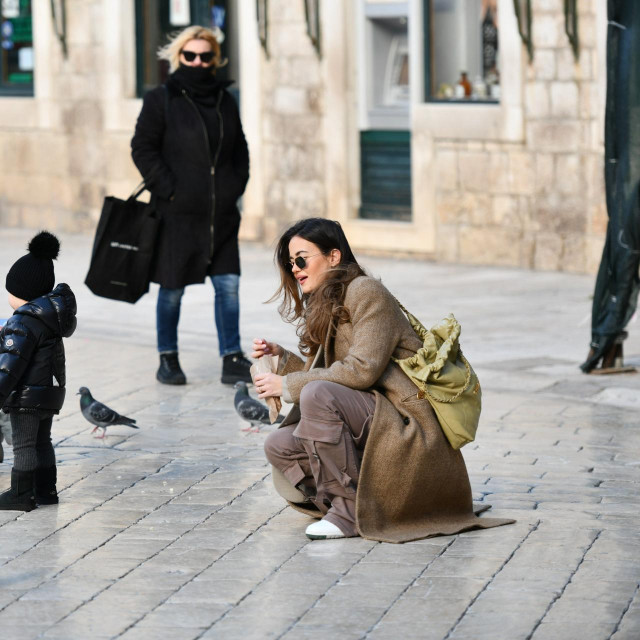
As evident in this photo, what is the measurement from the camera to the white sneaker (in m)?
5.71

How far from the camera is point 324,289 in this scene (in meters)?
5.77

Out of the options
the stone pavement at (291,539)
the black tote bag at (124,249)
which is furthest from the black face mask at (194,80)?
the stone pavement at (291,539)

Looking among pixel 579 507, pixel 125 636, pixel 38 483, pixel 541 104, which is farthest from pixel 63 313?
pixel 541 104

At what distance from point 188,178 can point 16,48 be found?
10.4 m

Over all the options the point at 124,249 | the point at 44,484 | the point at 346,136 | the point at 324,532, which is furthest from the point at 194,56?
the point at 346,136

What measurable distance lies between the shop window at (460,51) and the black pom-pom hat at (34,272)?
340 inches

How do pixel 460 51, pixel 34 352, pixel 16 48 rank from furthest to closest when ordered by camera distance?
pixel 16 48 < pixel 460 51 < pixel 34 352

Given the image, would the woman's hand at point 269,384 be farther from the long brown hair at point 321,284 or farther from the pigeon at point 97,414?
the pigeon at point 97,414

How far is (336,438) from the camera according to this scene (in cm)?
565

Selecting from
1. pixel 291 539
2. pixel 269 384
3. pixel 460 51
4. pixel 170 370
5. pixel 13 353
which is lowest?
pixel 291 539

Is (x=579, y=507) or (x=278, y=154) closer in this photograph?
(x=579, y=507)

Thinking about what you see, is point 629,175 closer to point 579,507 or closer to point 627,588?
point 579,507

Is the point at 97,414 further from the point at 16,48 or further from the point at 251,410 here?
the point at 16,48

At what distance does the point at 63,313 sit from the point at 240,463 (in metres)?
1.34
